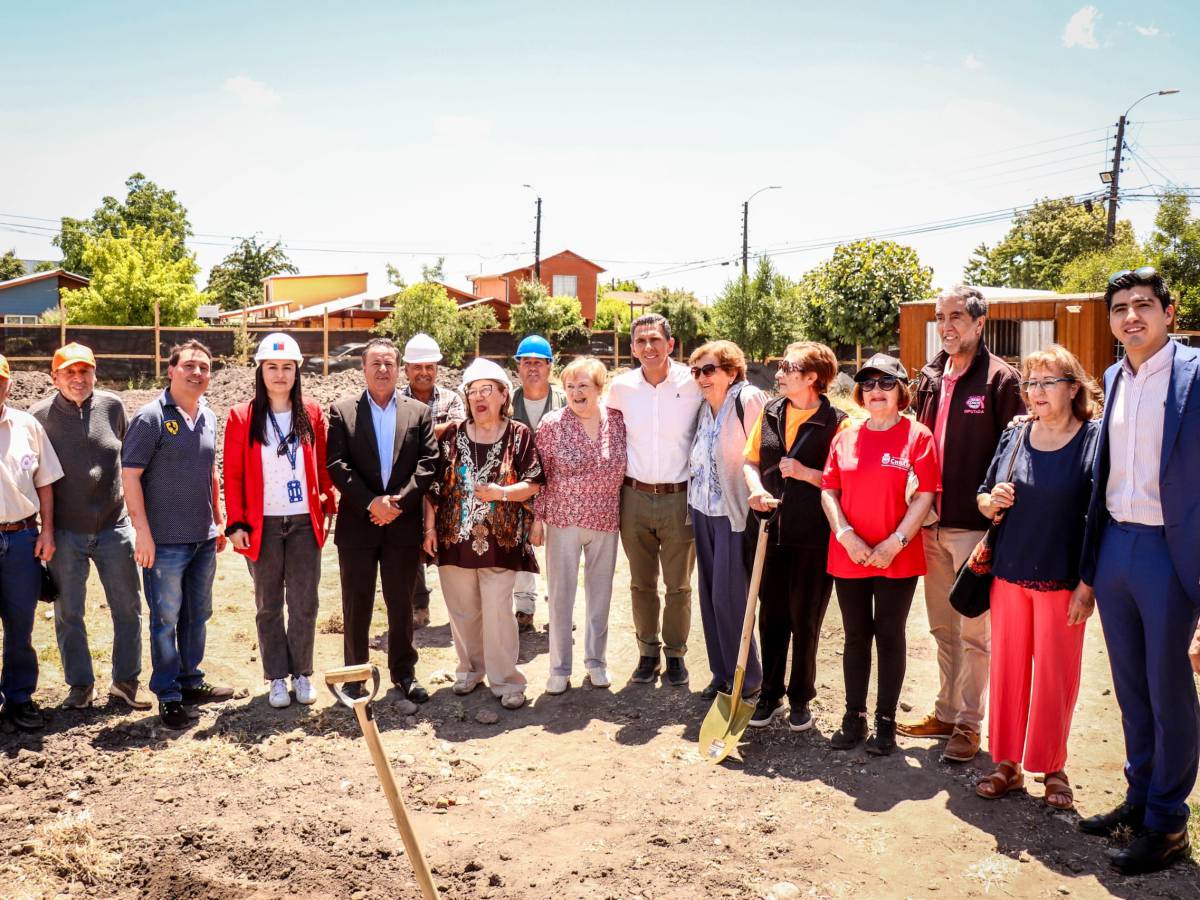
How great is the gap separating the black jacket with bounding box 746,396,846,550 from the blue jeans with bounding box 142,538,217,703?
3.25 metres

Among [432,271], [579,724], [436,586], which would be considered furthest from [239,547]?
[432,271]

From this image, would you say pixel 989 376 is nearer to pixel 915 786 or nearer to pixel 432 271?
pixel 915 786

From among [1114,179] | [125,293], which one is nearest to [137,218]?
[125,293]

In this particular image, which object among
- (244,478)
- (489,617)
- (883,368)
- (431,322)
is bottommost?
(489,617)

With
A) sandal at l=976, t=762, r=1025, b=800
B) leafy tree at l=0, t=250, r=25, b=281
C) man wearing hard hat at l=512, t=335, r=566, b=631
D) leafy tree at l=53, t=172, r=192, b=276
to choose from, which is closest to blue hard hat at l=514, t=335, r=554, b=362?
man wearing hard hat at l=512, t=335, r=566, b=631

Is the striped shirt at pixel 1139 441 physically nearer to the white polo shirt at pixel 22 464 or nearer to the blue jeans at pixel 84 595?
the blue jeans at pixel 84 595

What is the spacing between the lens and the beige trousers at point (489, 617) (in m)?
5.60

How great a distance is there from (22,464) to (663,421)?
11.6 feet

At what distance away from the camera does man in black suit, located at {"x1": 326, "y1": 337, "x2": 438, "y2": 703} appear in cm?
545

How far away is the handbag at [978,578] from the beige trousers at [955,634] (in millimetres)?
297

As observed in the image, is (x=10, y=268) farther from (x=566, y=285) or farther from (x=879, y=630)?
(x=879, y=630)

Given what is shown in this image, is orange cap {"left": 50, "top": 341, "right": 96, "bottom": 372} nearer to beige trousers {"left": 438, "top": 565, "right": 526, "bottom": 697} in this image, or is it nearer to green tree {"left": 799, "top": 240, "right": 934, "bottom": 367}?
beige trousers {"left": 438, "top": 565, "right": 526, "bottom": 697}

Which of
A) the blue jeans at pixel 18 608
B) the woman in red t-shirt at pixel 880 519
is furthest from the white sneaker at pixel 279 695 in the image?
the woman in red t-shirt at pixel 880 519

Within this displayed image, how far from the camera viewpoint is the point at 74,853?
3.98 meters
